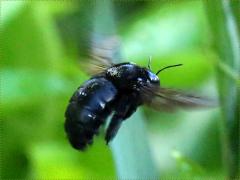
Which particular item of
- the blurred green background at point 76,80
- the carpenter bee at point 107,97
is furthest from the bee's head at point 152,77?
the blurred green background at point 76,80

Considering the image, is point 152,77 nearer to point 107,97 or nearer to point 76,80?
point 107,97

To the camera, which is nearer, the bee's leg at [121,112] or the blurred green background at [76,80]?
the bee's leg at [121,112]

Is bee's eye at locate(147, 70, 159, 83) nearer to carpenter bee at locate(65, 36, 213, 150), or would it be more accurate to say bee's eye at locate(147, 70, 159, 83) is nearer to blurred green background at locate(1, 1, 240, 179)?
carpenter bee at locate(65, 36, 213, 150)

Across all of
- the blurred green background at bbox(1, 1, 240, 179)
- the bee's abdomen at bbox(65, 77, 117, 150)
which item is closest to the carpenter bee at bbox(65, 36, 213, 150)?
the bee's abdomen at bbox(65, 77, 117, 150)

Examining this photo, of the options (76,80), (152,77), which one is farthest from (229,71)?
(76,80)

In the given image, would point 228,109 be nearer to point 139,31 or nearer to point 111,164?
point 111,164

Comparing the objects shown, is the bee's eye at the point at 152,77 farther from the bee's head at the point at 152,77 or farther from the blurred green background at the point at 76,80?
the blurred green background at the point at 76,80
